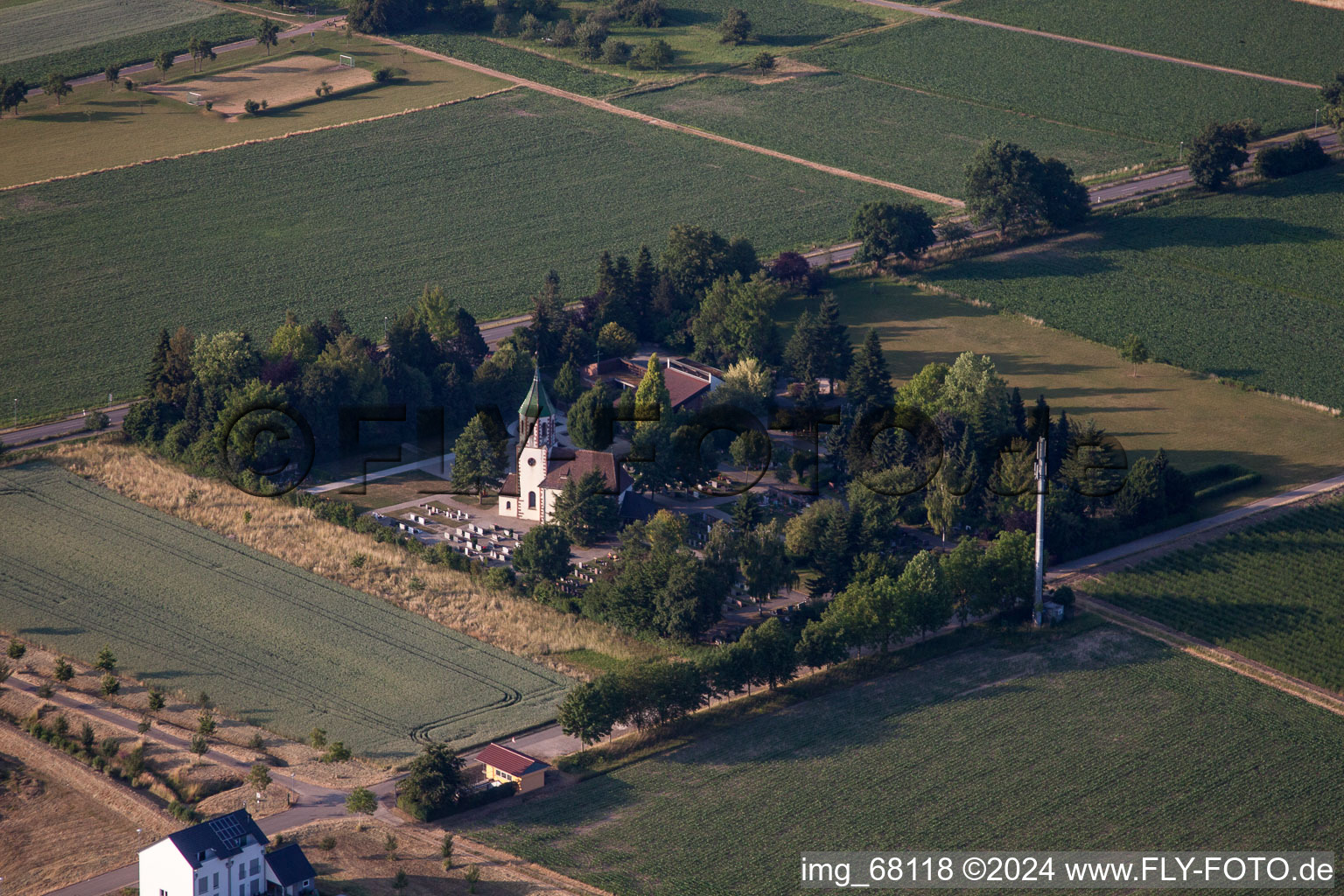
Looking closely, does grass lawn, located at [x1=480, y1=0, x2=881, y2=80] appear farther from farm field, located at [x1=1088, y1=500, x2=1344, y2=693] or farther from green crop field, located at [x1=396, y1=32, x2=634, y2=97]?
farm field, located at [x1=1088, y1=500, x2=1344, y2=693]

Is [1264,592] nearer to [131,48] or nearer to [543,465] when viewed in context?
[543,465]

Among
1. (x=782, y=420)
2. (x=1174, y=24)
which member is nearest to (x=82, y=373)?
(x=782, y=420)

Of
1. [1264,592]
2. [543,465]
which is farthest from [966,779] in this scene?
[543,465]

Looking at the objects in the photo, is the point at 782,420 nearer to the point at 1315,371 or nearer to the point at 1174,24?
the point at 1315,371

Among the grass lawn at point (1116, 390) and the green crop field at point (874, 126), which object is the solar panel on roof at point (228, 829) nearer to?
the grass lawn at point (1116, 390)

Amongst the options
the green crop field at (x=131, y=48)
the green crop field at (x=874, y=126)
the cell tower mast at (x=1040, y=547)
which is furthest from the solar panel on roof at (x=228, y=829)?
the green crop field at (x=131, y=48)
